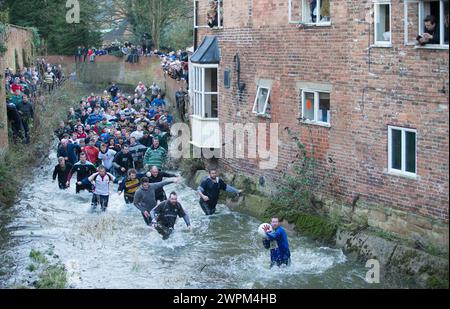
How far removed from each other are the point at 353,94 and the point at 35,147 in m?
14.5

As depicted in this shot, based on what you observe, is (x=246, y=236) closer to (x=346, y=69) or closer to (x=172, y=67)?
(x=346, y=69)

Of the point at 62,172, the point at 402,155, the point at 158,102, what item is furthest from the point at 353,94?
the point at 158,102

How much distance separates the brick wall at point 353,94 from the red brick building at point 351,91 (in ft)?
0.07

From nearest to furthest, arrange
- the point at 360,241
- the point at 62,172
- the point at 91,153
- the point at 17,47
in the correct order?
1. the point at 360,241
2. the point at 62,172
3. the point at 91,153
4. the point at 17,47

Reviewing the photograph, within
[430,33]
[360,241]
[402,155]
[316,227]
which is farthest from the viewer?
[316,227]

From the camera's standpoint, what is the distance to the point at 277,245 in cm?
1778

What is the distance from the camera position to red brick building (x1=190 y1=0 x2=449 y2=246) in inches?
679

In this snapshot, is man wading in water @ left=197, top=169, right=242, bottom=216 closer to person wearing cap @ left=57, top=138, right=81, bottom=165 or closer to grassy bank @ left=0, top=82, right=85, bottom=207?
grassy bank @ left=0, top=82, right=85, bottom=207

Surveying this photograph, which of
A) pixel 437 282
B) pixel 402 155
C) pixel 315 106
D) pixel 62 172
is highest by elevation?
pixel 315 106

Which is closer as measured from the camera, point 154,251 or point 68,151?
point 154,251

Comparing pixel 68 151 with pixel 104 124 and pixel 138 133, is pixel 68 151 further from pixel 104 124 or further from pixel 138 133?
pixel 104 124

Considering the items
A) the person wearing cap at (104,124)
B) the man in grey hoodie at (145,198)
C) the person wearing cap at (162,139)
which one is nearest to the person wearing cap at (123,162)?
the person wearing cap at (162,139)

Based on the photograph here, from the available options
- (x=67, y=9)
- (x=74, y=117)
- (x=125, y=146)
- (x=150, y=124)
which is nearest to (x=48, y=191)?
(x=125, y=146)

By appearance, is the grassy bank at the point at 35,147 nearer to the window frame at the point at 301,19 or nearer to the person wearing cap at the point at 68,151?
the person wearing cap at the point at 68,151
